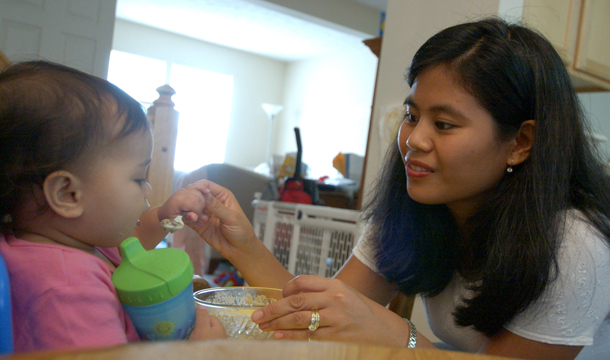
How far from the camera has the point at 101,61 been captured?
345cm

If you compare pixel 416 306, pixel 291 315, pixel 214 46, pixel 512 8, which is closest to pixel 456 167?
pixel 291 315

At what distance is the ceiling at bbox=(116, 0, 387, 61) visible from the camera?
618 centimetres

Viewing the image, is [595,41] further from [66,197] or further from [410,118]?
[66,197]

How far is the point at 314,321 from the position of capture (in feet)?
2.27

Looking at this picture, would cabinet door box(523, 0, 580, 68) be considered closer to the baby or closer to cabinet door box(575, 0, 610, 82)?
cabinet door box(575, 0, 610, 82)

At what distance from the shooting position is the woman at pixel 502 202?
80 centimetres

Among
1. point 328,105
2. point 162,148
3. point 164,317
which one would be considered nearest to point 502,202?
point 164,317

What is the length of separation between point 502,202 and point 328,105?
7.06m

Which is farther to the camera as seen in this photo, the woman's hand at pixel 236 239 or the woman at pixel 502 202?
the woman's hand at pixel 236 239

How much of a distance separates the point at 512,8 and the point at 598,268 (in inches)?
50.9

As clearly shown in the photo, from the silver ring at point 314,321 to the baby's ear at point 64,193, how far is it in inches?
14.1

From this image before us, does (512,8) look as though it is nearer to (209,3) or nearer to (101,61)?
(101,61)

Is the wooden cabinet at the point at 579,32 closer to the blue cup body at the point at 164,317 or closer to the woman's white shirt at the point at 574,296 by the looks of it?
the woman's white shirt at the point at 574,296

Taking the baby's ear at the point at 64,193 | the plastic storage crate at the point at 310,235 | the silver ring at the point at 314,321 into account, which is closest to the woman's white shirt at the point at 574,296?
the silver ring at the point at 314,321
